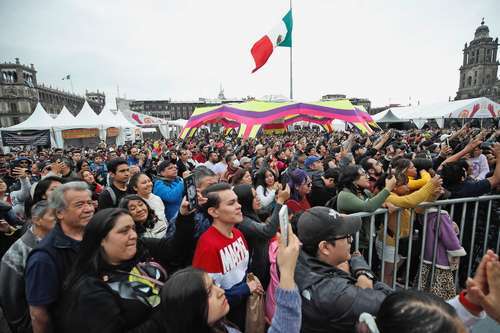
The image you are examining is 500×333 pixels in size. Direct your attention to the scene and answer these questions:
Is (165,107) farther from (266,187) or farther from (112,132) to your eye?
(266,187)

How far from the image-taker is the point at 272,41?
44.7ft

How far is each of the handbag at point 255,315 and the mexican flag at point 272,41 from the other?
12.4 meters

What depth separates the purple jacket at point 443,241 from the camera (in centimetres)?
261

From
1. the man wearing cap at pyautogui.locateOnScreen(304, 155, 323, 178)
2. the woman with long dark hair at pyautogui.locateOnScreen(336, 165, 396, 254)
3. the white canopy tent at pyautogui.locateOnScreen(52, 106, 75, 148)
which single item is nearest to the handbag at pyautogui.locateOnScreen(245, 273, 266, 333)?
the woman with long dark hair at pyautogui.locateOnScreen(336, 165, 396, 254)

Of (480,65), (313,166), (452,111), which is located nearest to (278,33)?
(313,166)

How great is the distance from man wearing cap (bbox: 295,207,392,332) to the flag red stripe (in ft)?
42.4

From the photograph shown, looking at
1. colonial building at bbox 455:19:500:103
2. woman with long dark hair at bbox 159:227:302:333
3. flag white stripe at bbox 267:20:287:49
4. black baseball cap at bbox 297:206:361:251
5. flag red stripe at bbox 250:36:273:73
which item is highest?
colonial building at bbox 455:19:500:103

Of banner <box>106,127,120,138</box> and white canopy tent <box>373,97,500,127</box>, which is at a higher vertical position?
white canopy tent <box>373,97,500,127</box>

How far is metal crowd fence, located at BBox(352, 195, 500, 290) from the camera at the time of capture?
262cm

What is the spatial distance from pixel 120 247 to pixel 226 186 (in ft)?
3.04

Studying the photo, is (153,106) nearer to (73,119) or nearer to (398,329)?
Result: (73,119)

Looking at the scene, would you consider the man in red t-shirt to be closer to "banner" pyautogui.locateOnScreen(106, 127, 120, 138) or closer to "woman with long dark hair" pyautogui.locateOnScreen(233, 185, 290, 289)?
"woman with long dark hair" pyautogui.locateOnScreen(233, 185, 290, 289)

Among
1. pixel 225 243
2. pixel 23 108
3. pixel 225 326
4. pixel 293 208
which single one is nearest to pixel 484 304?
pixel 225 326

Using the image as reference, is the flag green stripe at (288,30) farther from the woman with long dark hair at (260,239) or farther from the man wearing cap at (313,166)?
the woman with long dark hair at (260,239)
